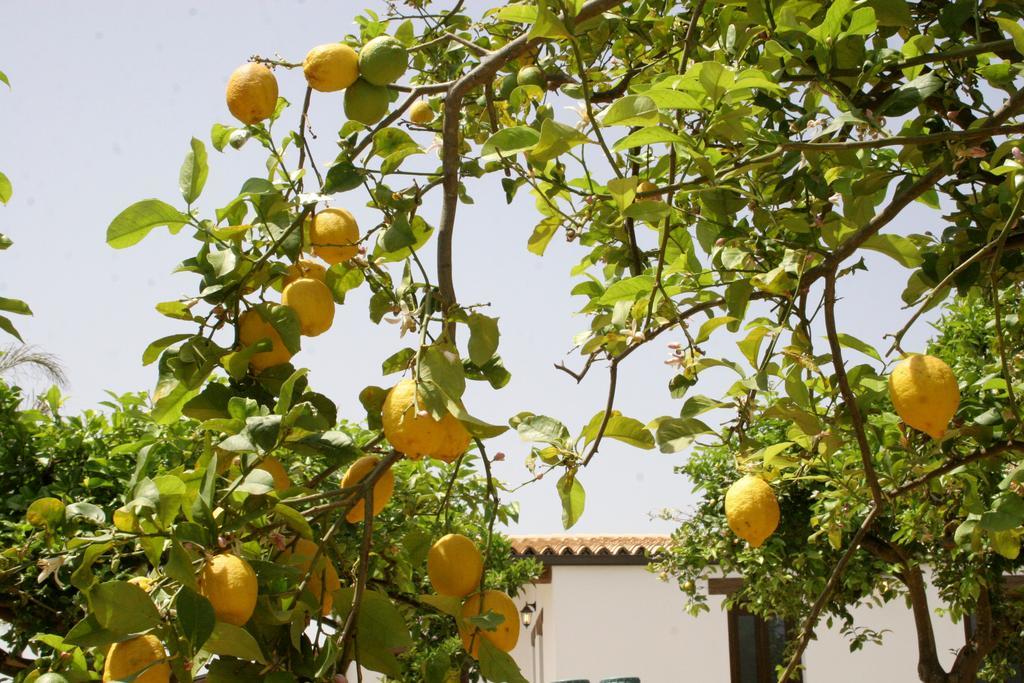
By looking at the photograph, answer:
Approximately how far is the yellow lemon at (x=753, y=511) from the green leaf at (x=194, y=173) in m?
0.66

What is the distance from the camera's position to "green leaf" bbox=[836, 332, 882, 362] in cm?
128

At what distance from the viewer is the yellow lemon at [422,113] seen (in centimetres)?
154

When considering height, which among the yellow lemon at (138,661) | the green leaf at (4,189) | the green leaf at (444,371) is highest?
the green leaf at (4,189)

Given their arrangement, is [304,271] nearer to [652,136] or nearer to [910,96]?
[652,136]

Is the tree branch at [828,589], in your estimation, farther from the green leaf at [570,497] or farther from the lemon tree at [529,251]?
the green leaf at [570,497]

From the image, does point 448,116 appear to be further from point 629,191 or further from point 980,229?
point 980,229

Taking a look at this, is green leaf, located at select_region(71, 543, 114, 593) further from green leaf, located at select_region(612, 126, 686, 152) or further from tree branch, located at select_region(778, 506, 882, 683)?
tree branch, located at select_region(778, 506, 882, 683)

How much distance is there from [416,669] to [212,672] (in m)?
3.78

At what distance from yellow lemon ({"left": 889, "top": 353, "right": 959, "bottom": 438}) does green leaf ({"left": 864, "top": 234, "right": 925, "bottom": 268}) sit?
164 mm

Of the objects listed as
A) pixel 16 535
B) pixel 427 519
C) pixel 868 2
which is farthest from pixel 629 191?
pixel 427 519

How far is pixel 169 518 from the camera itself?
0.84 m

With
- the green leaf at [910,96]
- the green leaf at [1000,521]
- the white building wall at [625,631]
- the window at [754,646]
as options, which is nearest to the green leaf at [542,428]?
the green leaf at [910,96]

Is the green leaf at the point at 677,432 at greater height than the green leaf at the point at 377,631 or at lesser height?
greater

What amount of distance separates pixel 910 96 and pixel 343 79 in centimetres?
59
